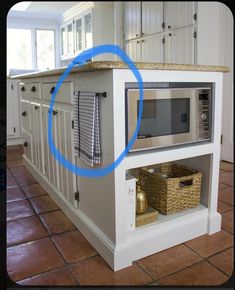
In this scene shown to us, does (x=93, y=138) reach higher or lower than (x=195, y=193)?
higher

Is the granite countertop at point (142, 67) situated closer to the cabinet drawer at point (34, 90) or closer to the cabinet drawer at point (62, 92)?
the cabinet drawer at point (62, 92)

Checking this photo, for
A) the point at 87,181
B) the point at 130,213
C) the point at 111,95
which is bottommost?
the point at 130,213

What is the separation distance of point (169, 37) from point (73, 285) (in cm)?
287

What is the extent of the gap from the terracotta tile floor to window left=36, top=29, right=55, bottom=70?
4.27 m

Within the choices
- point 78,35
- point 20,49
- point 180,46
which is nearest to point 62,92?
point 180,46

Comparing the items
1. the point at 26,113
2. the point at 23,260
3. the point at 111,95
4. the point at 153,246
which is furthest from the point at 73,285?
the point at 26,113

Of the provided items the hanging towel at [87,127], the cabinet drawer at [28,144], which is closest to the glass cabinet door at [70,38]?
the cabinet drawer at [28,144]

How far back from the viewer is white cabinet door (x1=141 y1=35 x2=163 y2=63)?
11.8 feet

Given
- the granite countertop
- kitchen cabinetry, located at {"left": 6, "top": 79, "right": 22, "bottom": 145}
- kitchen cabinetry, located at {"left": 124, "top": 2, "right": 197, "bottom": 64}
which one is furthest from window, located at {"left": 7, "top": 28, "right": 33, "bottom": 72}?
the granite countertop

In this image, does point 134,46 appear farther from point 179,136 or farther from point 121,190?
point 121,190

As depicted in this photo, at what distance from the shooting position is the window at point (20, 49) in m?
5.43

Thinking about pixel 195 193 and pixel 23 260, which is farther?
pixel 195 193

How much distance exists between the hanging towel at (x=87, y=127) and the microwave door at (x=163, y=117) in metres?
0.17

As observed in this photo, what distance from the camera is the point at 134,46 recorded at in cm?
414
